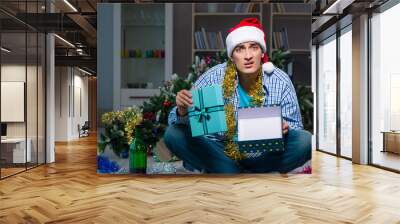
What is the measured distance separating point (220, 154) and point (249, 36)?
1594 mm

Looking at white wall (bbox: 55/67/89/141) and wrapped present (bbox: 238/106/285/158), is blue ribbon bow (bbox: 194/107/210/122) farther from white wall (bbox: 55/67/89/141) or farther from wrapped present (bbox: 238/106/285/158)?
white wall (bbox: 55/67/89/141)

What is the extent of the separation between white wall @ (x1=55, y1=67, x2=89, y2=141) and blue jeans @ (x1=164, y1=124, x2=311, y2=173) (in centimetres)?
984

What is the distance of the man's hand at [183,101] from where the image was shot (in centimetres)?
572

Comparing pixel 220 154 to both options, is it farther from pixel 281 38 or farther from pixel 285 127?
pixel 281 38

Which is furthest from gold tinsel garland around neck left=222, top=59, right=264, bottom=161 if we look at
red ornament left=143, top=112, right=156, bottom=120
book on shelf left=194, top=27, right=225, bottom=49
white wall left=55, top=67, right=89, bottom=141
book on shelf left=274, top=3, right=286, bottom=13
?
white wall left=55, top=67, right=89, bottom=141

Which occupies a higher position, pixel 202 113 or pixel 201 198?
pixel 202 113

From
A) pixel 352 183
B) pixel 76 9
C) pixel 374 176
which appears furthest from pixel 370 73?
pixel 76 9

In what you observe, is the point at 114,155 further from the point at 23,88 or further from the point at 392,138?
the point at 392,138

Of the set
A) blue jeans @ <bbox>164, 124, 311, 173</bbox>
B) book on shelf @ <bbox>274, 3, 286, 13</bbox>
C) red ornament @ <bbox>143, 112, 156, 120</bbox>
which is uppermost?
book on shelf @ <bbox>274, 3, 286, 13</bbox>

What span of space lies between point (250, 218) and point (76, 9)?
5193mm

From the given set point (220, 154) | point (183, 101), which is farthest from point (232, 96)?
point (220, 154)

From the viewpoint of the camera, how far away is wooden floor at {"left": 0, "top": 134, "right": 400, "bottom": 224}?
3.82 meters

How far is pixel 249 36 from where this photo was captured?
18.6 feet

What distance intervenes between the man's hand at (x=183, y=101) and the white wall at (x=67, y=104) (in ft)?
32.6
